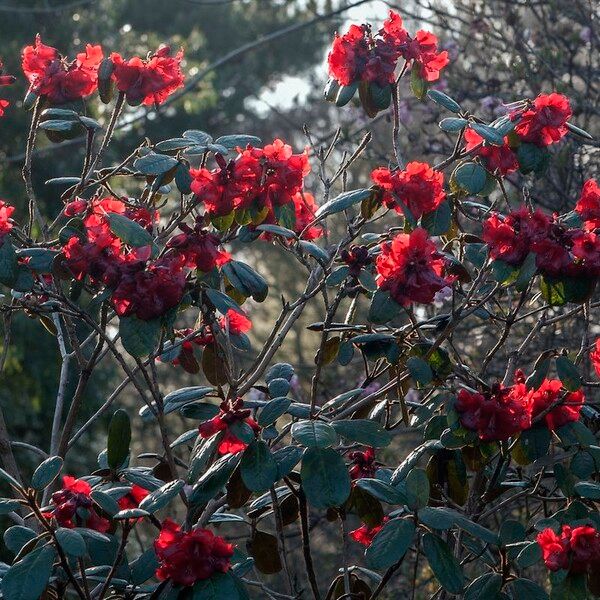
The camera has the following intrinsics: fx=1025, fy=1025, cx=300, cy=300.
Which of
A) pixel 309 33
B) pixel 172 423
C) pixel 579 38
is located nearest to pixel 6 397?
pixel 172 423

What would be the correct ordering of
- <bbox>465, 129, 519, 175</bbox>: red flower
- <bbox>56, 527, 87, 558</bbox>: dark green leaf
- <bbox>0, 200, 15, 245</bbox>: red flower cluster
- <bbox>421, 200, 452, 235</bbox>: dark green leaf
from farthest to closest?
<bbox>465, 129, 519, 175</bbox>: red flower
<bbox>421, 200, 452, 235</bbox>: dark green leaf
<bbox>0, 200, 15, 245</bbox>: red flower cluster
<bbox>56, 527, 87, 558</bbox>: dark green leaf

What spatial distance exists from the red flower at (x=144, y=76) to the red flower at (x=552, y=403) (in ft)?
3.63

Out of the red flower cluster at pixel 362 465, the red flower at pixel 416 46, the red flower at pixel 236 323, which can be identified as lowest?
the red flower cluster at pixel 362 465

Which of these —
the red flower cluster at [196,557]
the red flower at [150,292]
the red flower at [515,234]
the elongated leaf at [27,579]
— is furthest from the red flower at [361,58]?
the elongated leaf at [27,579]

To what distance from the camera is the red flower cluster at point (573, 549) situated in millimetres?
1771

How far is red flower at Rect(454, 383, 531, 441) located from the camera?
6.21 ft

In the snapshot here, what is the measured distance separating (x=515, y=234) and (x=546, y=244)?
0.24 feet

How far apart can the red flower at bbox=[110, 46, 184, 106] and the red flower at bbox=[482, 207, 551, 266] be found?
2.87ft

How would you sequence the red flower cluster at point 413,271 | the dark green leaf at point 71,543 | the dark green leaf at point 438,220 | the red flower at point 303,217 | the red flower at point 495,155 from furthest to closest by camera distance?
1. the red flower at point 303,217
2. the red flower at point 495,155
3. the dark green leaf at point 438,220
4. the red flower cluster at point 413,271
5. the dark green leaf at point 71,543

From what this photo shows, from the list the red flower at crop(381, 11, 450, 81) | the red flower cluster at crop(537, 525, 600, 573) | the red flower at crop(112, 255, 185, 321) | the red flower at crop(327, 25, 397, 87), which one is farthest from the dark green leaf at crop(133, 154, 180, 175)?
the red flower cluster at crop(537, 525, 600, 573)

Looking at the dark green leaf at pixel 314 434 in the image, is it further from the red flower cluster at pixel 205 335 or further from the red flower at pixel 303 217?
the red flower at pixel 303 217

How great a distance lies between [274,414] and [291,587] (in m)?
0.54

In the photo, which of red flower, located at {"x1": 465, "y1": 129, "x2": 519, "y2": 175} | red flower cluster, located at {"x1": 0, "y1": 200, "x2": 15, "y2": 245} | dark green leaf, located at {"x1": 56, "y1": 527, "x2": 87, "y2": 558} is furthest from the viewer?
red flower, located at {"x1": 465, "y1": 129, "x2": 519, "y2": 175}

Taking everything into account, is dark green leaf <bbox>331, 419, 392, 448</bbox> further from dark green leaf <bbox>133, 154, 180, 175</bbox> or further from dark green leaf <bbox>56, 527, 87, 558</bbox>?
dark green leaf <bbox>133, 154, 180, 175</bbox>
